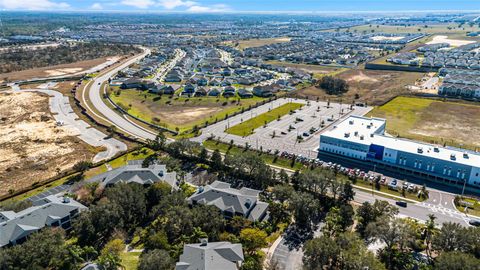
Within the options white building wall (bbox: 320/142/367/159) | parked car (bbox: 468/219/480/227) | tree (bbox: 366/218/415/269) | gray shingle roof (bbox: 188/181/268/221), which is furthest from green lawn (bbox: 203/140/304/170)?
parked car (bbox: 468/219/480/227)

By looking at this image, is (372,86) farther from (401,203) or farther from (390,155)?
(401,203)

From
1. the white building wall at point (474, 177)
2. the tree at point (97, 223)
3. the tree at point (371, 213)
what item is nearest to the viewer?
the tree at point (97, 223)

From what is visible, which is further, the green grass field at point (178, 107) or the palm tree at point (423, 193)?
the green grass field at point (178, 107)

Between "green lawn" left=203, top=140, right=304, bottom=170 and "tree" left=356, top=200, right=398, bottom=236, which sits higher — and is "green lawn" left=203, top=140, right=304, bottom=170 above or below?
below

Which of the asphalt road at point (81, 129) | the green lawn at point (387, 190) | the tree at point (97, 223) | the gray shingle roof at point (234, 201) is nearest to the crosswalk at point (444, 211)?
the green lawn at point (387, 190)

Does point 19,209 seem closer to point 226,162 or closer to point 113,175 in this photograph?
point 113,175

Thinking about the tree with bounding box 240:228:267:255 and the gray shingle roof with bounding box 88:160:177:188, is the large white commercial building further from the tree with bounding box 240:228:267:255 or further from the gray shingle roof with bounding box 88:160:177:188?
the tree with bounding box 240:228:267:255

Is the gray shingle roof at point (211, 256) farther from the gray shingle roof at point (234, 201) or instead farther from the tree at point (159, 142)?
the tree at point (159, 142)
